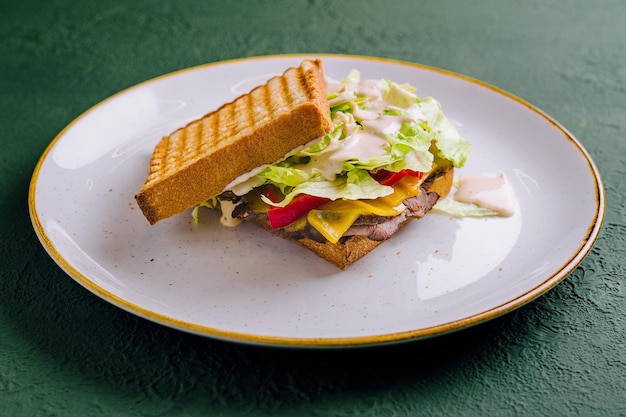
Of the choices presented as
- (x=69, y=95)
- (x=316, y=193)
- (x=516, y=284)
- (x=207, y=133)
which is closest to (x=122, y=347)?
(x=316, y=193)

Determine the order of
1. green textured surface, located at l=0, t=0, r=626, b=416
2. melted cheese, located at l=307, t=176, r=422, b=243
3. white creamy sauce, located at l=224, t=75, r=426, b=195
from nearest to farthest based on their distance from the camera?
green textured surface, located at l=0, t=0, r=626, b=416 → melted cheese, located at l=307, t=176, r=422, b=243 → white creamy sauce, located at l=224, t=75, r=426, b=195

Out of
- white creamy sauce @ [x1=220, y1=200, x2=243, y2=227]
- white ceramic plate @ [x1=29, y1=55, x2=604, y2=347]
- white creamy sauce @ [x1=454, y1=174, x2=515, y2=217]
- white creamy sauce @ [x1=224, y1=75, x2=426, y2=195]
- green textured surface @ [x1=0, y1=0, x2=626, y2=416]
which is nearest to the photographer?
green textured surface @ [x1=0, y1=0, x2=626, y2=416]

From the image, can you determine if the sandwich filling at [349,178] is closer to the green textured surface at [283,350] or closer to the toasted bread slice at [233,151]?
the toasted bread slice at [233,151]

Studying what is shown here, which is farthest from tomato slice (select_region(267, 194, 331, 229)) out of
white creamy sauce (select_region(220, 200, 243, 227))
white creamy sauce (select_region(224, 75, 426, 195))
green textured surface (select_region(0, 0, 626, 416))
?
green textured surface (select_region(0, 0, 626, 416))

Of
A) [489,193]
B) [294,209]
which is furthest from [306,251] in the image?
[489,193]

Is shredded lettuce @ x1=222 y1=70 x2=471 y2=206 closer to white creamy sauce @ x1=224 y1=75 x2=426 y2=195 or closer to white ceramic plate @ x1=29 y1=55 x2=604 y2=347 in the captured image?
white creamy sauce @ x1=224 y1=75 x2=426 y2=195
